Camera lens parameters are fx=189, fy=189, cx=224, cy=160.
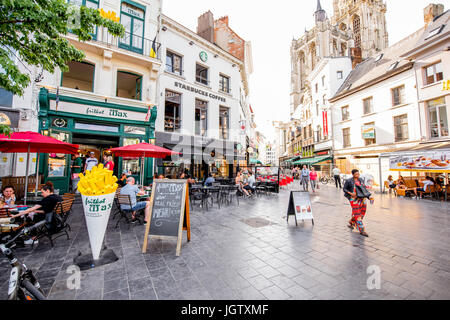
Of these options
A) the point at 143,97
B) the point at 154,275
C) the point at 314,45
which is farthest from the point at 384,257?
the point at 314,45

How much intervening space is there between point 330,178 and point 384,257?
22342 millimetres

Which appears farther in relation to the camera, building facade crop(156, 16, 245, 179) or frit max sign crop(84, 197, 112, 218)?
building facade crop(156, 16, 245, 179)

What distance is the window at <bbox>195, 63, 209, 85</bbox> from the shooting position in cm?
1579

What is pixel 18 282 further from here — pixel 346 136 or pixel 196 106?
pixel 346 136

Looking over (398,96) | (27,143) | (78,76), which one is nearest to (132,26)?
(78,76)

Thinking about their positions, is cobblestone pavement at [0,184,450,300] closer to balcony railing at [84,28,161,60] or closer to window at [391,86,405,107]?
balcony railing at [84,28,161,60]

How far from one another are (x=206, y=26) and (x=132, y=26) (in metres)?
8.64

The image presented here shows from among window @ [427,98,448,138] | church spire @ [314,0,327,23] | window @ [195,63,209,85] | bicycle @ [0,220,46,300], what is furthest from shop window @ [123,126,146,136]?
church spire @ [314,0,327,23]

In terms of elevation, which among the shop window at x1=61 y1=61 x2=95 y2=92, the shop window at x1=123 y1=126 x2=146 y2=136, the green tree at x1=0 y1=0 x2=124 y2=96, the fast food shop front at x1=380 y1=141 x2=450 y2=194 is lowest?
the fast food shop front at x1=380 y1=141 x2=450 y2=194

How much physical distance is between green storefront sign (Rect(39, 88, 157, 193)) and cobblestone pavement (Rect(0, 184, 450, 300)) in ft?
16.8

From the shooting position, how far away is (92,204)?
12.1 ft

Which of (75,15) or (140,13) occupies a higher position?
(140,13)
